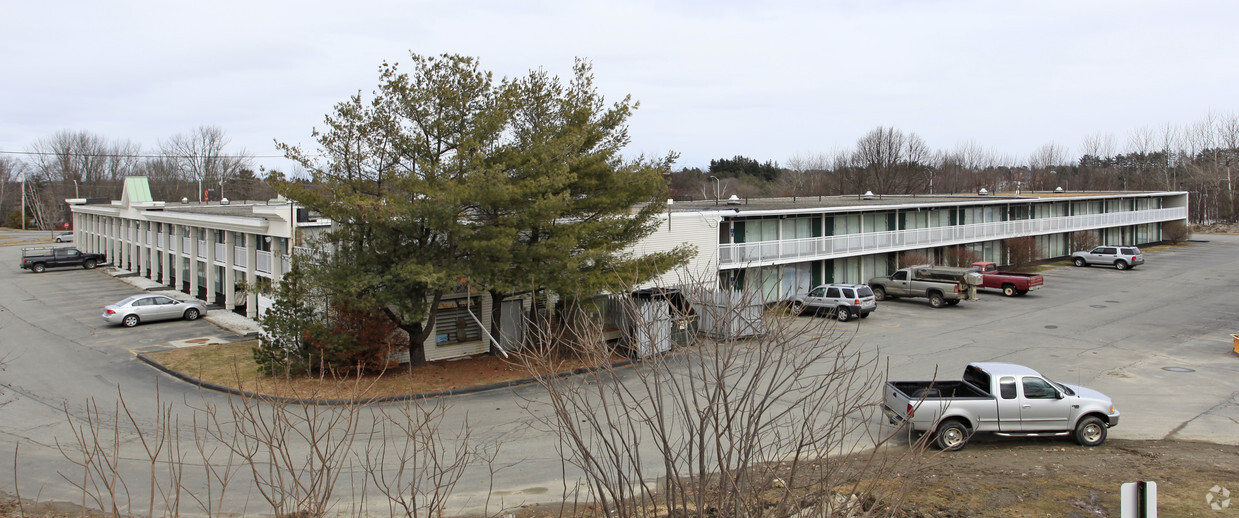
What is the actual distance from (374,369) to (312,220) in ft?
21.3

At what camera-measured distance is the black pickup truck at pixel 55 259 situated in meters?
44.8

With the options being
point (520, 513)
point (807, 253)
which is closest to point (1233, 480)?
point (520, 513)

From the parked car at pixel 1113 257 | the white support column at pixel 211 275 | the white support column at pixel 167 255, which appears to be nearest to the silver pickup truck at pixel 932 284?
the parked car at pixel 1113 257

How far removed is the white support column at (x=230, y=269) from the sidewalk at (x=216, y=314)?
1.58 ft

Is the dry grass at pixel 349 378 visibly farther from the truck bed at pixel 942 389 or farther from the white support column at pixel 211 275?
the white support column at pixel 211 275

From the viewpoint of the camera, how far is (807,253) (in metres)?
33.3

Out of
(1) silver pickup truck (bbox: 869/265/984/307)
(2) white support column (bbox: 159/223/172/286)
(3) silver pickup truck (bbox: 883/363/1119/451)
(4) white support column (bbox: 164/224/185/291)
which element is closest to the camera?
(3) silver pickup truck (bbox: 883/363/1119/451)

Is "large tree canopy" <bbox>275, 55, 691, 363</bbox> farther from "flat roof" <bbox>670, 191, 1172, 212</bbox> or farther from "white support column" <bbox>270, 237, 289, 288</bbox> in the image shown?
"flat roof" <bbox>670, 191, 1172, 212</bbox>

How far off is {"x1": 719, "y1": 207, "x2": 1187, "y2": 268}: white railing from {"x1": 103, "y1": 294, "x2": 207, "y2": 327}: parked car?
67.6 feet

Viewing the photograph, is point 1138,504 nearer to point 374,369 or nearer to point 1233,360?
point 374,369

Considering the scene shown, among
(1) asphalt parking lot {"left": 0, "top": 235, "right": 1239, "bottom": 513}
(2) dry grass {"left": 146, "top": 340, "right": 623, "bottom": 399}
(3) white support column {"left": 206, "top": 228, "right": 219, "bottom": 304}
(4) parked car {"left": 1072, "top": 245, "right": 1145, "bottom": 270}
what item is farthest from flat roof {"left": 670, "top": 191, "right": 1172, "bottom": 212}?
(3) white support column {"left": 206, "top": 228, "right": 219, "bottom": 304}

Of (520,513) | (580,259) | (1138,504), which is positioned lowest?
(520,513)

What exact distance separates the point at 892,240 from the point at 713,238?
13.5 meters

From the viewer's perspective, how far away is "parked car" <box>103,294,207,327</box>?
27.2m
